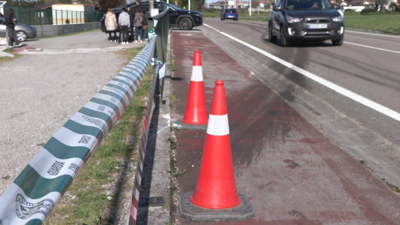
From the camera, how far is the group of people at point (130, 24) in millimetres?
19859

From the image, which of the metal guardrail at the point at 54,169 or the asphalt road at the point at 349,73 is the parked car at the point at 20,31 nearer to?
the asphalt road at the point at 349,73

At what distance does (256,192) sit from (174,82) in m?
5.79

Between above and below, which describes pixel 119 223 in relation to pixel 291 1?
below

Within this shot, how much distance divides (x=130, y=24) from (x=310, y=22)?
825 cm

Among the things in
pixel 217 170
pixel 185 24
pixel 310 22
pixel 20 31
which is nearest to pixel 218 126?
pixel 217 170

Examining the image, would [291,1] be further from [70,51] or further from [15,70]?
[15,70]

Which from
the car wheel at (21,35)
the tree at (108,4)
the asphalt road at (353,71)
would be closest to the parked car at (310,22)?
the asphalt road at (353,71)

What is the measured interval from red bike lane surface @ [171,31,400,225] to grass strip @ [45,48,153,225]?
1.59 ft

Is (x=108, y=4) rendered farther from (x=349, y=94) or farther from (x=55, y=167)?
(x=55, y=167)

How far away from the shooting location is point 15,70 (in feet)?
42.3

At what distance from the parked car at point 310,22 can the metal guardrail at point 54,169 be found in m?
14.6

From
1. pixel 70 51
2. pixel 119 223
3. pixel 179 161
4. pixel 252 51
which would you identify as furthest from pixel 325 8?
pixel 119 223

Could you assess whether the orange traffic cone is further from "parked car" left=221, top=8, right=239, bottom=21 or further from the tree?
the tree

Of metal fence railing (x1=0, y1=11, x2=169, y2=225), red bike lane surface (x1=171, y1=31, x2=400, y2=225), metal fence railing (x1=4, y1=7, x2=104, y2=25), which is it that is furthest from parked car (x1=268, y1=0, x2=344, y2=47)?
metal fence railing (x1=4, y1=7, x2=104, y2=25)
